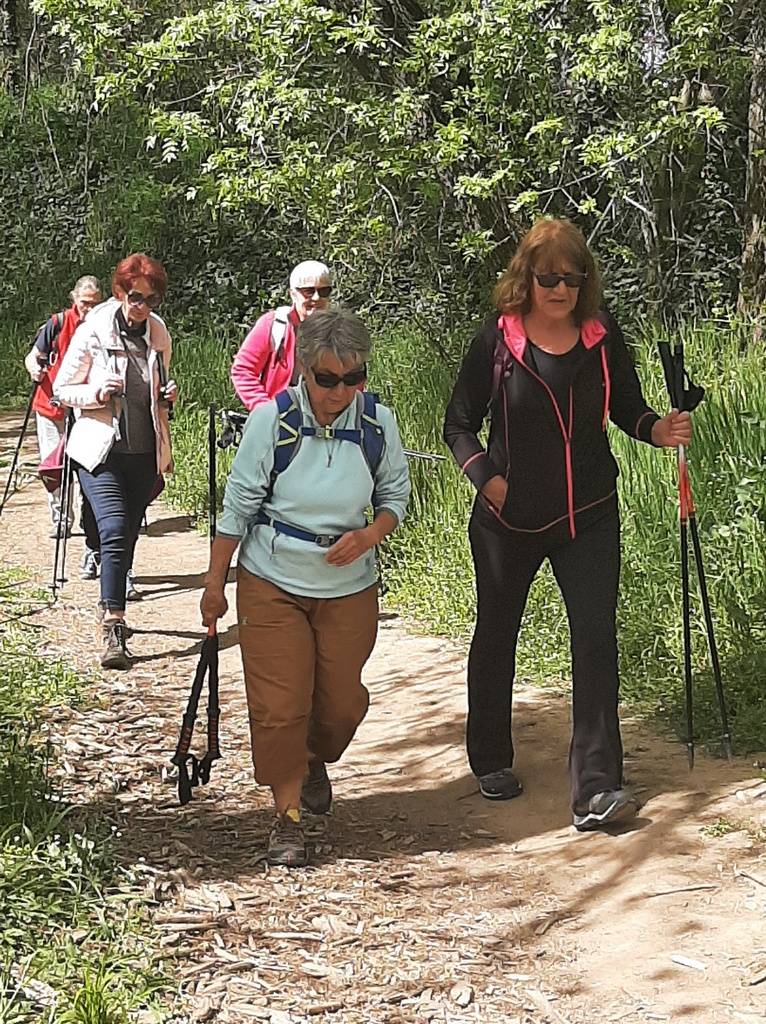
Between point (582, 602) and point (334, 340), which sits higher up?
point (334, 340)

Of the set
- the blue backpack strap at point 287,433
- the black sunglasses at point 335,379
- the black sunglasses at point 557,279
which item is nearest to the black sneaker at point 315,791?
the blue backpack strap at point 287,433

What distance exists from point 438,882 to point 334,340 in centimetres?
180

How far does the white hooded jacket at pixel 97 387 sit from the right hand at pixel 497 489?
301cm

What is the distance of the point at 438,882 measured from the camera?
5020 mm

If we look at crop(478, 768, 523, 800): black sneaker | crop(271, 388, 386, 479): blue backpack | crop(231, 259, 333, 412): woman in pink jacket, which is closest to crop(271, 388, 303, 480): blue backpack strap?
crop(271, 388, 386, 479): blue backpack

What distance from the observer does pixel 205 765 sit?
17.7 feet

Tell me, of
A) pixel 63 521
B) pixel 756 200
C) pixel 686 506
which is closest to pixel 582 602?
pixel 686 506

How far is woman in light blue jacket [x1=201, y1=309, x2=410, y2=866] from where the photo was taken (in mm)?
4859

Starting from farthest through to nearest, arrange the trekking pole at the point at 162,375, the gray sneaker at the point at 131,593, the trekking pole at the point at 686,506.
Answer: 1. the gray sneaker at the point at 131,593
2. the trekking pole at the point at 162,375
3. the trekking pole at the point at 686,506

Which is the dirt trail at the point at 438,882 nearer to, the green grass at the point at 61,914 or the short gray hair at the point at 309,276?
the green grass at the point at 61,914

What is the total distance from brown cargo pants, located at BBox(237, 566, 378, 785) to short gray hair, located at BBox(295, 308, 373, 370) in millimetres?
765

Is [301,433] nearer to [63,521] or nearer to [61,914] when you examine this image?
[61,914]

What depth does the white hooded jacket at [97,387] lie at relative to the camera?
25.3 ft

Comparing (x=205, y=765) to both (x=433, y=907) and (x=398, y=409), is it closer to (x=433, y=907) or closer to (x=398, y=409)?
(x=433, y=907)
